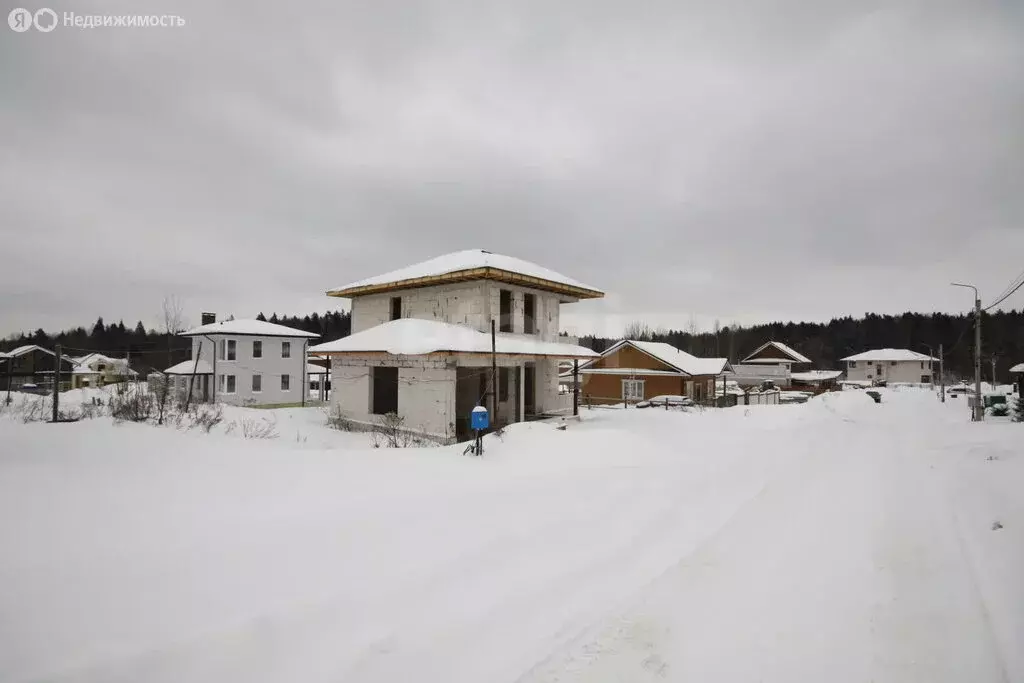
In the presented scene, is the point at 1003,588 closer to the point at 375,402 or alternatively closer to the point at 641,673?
the point at 641,673

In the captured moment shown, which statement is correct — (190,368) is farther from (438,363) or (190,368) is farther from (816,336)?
(816,336)

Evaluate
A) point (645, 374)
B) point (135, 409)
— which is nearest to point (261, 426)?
point (135, 409)

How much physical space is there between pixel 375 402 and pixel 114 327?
351ft

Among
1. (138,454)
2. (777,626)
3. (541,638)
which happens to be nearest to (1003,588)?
(777,626)

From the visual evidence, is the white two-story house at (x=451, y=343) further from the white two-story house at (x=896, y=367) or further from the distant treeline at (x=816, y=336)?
the white two-story house at (x=896, y=367)

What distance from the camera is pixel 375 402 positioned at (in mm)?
23500

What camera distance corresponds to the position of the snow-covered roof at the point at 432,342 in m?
18.6

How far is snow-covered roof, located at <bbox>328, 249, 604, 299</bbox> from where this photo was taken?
67.7ft

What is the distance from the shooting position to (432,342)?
61.8 ft

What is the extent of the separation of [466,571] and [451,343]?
1287 centimetres

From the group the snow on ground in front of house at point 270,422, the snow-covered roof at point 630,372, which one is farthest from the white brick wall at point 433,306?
the snow-covered roof at point 630,372

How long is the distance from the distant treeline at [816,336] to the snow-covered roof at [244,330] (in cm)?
3102

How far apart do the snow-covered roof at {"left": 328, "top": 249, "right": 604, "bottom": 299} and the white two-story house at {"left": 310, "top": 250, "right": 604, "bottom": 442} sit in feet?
0.19

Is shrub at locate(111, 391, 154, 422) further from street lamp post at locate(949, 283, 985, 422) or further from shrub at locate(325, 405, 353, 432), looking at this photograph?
street lamp post at locate(949, 283, 985, 422)
